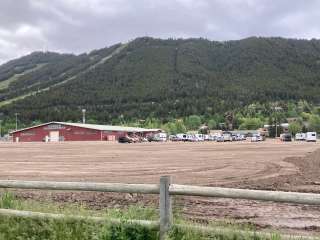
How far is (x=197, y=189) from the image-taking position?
26.6 ft

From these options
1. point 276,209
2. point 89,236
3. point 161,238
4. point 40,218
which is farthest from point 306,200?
point 276,209

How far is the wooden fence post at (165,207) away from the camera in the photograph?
8180 mm

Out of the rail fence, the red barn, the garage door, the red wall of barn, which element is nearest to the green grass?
the rail fence

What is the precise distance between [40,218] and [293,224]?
538 cm

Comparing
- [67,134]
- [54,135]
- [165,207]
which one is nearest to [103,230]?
[165,207]

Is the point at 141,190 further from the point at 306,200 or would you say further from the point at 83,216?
the point at 306,200

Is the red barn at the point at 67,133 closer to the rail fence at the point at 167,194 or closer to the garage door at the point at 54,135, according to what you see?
the garage door at the point at 54,135

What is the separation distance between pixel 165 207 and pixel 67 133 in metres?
138

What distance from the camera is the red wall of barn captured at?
139m

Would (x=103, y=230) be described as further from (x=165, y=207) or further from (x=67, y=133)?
(x=67, y=133)

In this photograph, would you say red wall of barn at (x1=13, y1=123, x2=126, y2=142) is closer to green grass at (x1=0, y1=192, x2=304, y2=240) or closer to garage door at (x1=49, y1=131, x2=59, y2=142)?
garage door at (x1=49, y1=131, x2=59, y2=142)

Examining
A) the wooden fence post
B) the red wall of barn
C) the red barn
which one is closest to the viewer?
the wooden fence post

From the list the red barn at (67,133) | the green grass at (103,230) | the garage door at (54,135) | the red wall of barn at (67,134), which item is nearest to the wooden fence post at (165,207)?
the green grass at (103,230)

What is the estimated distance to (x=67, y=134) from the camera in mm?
144125
